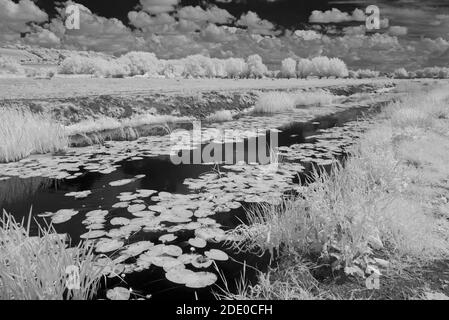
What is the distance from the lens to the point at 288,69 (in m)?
121

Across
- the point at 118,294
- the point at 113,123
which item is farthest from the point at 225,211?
the point at 113,123

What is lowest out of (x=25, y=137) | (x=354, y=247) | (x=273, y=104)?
(x=354, y=247)

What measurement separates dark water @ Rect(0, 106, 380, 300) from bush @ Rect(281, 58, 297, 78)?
11200 centimetres

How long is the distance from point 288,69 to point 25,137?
117439 mm

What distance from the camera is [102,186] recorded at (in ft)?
24.9

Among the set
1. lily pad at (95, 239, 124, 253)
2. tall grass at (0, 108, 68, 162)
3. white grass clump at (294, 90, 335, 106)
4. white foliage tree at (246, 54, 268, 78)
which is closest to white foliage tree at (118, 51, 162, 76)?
white foliage tree at (246, 54, 268, 78)

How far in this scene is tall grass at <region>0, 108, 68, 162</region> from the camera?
30.9 ft

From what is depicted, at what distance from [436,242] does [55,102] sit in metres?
14.2

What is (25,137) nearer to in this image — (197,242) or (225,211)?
(225,211)

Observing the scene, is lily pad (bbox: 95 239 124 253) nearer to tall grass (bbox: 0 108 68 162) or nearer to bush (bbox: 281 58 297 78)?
tall grass (bbox: 0 108 68 162)

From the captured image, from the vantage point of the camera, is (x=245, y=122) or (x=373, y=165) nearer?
(x=373, y=165)

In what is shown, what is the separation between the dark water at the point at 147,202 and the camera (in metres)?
4.07
